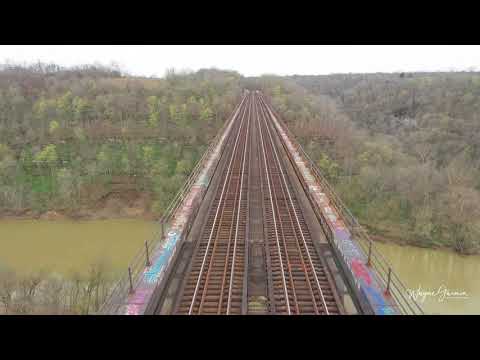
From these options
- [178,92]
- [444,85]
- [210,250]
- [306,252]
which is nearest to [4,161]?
[178,92]

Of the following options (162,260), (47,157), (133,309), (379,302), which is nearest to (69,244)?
(47,157)

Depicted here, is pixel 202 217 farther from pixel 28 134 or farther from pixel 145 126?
pixel 28 134

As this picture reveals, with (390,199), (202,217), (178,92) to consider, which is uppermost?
(178,92)

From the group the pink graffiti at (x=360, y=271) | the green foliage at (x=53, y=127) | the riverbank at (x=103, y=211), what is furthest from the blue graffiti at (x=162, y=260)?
the green foliage at (x=53, y=127)

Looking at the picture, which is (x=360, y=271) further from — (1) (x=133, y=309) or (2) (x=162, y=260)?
(1) (x=133, y=309)

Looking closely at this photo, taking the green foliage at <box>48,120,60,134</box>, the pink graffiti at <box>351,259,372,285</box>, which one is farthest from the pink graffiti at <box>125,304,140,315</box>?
the green foliage at <box>48,120,60,134</box>

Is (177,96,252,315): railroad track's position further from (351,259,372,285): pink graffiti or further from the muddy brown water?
the muddy brown water
